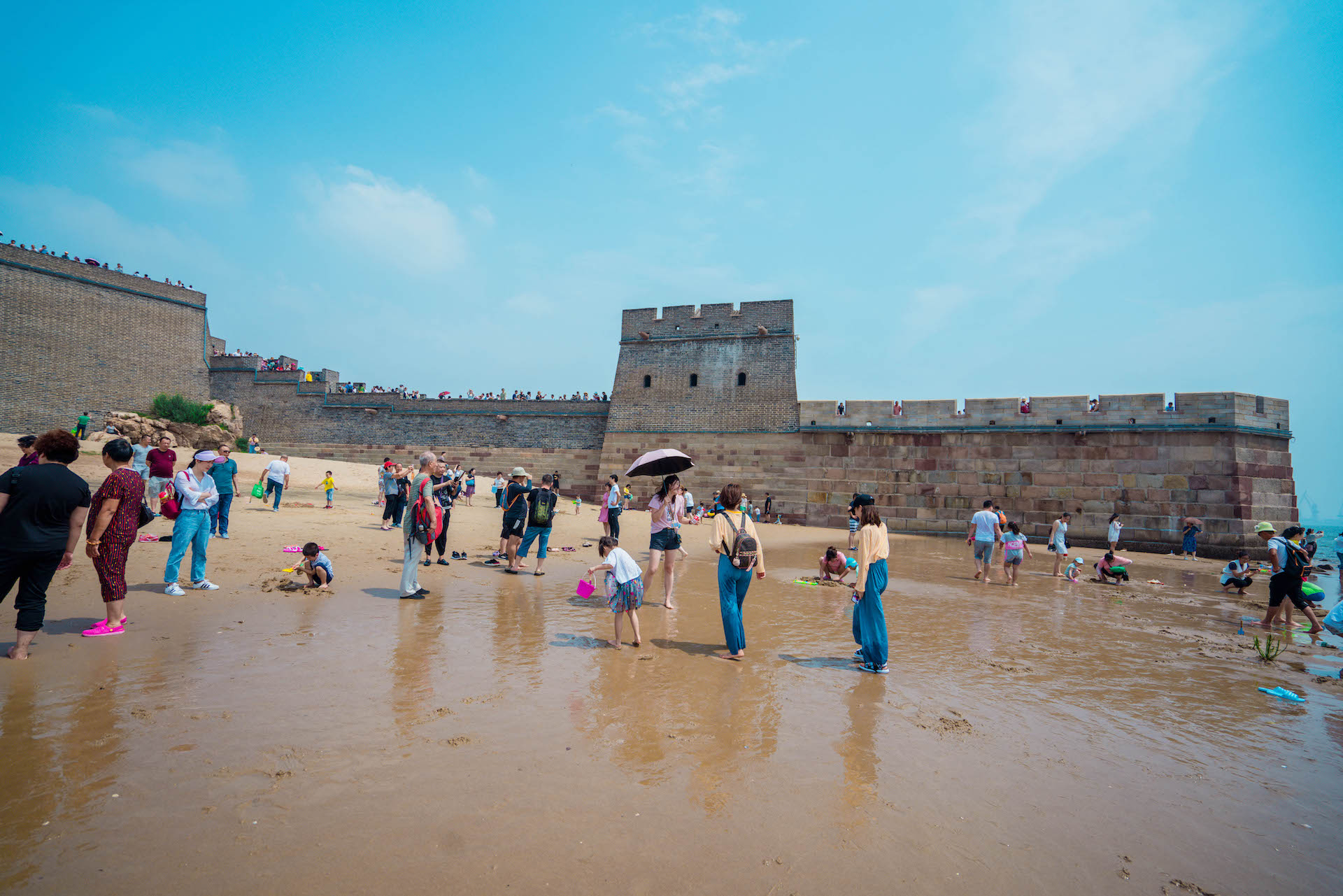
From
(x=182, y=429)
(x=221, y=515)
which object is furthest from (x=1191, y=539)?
(x=182, y=429)

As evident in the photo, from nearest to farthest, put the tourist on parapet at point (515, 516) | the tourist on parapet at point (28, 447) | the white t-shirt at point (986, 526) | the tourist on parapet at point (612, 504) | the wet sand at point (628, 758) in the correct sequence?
the wet sand at point (628, 758)
the tourist on parapet at point (28, 447)
the tourist on parapet at point (515, 516)
the white t-shirt at point (986, 526)
the tourist on parapet at point (612, 504)

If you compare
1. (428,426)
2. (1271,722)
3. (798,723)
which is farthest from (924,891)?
(428,426)

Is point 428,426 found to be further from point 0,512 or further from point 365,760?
point 365,760

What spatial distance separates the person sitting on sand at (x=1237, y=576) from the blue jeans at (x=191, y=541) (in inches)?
614

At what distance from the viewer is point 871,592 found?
210 inches

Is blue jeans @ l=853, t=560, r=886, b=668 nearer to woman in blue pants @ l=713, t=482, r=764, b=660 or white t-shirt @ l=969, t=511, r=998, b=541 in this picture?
woman in blue pants @ l=713, t=482, r=764, b=660

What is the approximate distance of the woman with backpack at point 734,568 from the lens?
5.35 meters

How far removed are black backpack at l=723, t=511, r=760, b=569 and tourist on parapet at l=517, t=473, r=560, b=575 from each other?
3.81 metres

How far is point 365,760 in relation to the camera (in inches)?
123

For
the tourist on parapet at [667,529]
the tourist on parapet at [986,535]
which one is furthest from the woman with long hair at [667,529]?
the tourist on parapet at [986,535]

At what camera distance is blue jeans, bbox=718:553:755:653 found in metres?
5.40

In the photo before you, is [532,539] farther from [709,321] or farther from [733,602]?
[709,321]

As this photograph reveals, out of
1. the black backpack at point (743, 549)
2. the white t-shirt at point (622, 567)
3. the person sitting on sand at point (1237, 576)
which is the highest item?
the black backpack at point (743, 549)

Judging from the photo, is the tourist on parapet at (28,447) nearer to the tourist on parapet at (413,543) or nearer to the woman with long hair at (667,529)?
the tourist on parapet at (413,543)
